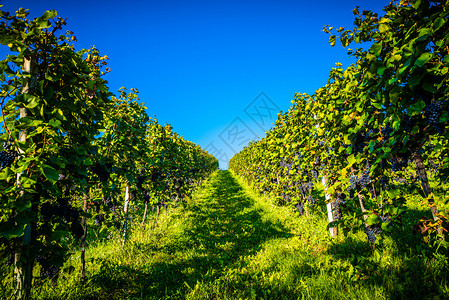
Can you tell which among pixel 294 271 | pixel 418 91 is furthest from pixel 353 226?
pixel 294 271

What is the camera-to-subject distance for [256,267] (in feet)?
13.5

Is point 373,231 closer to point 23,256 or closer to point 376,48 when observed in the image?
point 376,48

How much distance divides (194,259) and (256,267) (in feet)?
5.10

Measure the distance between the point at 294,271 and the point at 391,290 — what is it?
146 cm

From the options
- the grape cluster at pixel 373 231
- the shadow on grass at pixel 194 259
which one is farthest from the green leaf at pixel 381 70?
the shadow on grass at pixel 194 259

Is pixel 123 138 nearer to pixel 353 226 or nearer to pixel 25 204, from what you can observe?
pixel 25 204

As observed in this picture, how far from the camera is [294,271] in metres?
3.66

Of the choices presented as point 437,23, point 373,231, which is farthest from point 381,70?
point 373,231

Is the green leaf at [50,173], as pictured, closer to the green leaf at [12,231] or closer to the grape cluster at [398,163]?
the green leaf at [12,231]

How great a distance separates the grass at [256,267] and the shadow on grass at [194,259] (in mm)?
20

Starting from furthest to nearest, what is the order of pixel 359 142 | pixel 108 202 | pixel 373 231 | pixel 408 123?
1. pixel 108 202
2. pixel 373 231
3. pixel 359 142
4. pixel 408 123

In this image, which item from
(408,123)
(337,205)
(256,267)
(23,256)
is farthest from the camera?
(337,205)

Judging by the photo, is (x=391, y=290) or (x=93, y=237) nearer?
(x=391, y=290)

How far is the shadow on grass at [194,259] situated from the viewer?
11.7ft
